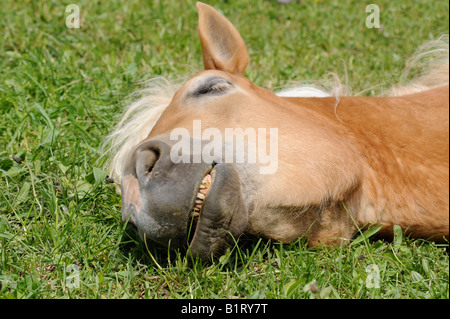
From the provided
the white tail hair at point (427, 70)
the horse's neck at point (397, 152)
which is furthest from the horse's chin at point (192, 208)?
the white tail hair at point (427, 70)

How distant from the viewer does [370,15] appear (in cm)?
663

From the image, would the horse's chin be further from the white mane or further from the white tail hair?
the white tail hair

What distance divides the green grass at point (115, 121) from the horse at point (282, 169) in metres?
0.20

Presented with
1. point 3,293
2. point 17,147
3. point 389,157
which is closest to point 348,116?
point 389,157

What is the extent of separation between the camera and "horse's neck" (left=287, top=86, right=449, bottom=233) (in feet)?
8.89

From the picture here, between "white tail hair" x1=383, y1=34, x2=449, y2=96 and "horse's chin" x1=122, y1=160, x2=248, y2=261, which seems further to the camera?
"white tail hair" x1=383, y1=34, x2=449, y2=96

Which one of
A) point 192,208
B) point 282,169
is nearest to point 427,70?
point 282,169

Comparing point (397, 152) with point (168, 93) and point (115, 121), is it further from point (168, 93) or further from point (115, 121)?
point (115, 121)

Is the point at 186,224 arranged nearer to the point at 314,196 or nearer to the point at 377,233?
the point at 314,196

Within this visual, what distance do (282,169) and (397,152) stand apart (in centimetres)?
73

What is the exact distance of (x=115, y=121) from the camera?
4145 mm

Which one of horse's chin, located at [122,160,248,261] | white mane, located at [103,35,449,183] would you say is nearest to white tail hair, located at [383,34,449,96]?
white mane, located at [103,35,449,183]

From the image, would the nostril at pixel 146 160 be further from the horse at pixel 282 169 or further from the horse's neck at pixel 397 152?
the horse's neck at pixel 397 152

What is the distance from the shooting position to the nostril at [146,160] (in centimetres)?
238
